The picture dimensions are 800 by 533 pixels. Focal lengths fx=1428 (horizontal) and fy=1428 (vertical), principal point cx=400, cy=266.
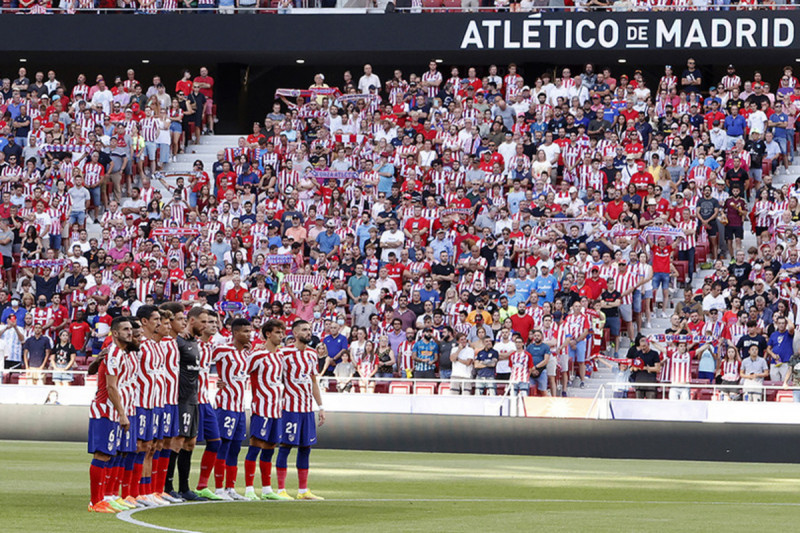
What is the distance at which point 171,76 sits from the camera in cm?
3944

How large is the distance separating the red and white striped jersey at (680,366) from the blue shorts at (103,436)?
1283 centimetres

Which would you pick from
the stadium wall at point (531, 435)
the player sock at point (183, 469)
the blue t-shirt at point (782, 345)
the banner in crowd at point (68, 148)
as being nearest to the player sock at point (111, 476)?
the player sock at point (183, 469)

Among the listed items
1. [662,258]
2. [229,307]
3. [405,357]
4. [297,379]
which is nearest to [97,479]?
[297,379]

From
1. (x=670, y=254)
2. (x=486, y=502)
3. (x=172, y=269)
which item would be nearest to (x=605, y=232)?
(x=670, y=254)

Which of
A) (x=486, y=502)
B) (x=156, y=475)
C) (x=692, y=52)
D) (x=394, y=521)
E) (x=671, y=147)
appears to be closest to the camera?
(x=394, y=521)

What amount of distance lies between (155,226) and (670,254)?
413 inches

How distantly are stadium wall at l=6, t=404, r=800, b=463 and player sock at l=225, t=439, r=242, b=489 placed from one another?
951 cm

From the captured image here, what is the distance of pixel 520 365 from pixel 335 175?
8.13m

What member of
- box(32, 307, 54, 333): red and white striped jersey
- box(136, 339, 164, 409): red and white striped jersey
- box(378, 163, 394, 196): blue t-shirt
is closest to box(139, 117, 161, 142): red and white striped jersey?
box(378, 163, 394, 196): blue t-shirt

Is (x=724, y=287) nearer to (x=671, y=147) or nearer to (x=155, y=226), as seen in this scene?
(x=671, y=147)

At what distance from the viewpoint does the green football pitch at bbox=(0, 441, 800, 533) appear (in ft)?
37.3

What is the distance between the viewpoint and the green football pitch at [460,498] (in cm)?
1138

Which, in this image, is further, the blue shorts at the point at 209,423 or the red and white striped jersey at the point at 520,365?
the red and white striped jersey at the point at 520,365

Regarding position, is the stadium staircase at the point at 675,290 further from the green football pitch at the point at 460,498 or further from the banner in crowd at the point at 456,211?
the banner in crowd at the point at 456,211
